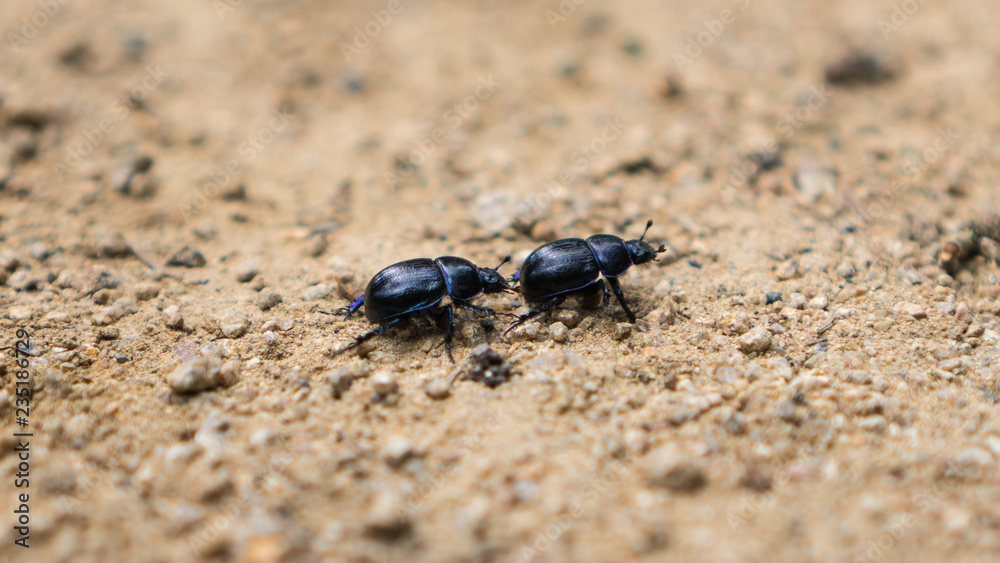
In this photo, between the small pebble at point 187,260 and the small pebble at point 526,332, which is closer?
the small pebble at point 526,332

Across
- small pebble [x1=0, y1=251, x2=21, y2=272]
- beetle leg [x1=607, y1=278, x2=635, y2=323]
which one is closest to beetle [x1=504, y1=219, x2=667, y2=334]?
beetle leg [x1=607, y1=278, x2=635, y2=323]

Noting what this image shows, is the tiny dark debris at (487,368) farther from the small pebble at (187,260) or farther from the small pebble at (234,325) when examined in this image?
the small pebble at (187,260)

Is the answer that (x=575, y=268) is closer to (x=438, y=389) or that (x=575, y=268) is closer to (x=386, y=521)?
(x=438, y=389)

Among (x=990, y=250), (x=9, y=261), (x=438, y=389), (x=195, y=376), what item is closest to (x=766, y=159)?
(x=990, y=250)

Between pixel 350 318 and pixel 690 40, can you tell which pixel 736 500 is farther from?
pixel 690 40

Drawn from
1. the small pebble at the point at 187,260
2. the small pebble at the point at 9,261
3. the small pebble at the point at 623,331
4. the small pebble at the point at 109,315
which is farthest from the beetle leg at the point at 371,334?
the small pebble at the point at 9,261

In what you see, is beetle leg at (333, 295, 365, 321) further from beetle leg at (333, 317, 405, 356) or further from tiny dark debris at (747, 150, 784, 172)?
tiny dark debris at (747, 150, 784, 172)

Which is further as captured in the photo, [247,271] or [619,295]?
[247,271]
